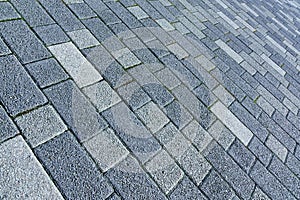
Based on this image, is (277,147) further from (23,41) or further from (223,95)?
(23,41)

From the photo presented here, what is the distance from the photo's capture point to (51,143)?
128 cm

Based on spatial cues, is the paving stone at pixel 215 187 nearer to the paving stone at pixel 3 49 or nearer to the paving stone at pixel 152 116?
the paving stone at pixel 152 116

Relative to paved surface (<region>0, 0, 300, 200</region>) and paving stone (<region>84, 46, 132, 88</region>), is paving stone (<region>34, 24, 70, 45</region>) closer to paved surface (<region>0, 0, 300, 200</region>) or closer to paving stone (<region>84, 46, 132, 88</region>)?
paved surface (<region>0, 0, 300, 200</region>)

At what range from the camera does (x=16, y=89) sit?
1391mm

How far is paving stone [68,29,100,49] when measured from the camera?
188 centimetres

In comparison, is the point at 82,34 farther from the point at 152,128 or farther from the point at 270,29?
the point at 270,29

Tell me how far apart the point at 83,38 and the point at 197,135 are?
4.21 ft

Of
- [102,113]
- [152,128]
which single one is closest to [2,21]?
[102,113]

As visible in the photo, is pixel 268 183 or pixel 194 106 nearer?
pixel 268 183

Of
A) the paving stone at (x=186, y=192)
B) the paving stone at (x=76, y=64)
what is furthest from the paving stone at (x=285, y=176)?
the paving stone at (x=76, y=64)

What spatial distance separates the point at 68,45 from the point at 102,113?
2.27ft

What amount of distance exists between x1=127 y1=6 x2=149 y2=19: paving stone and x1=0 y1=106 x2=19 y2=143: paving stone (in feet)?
5.72

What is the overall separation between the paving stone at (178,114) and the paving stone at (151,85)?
2.2 inches

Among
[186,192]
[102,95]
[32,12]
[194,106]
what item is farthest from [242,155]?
[32,12]
